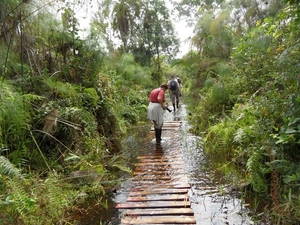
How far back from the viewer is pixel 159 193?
4.09 metres

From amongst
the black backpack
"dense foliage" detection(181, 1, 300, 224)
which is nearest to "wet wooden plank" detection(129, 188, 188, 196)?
"dense foliage" detection(181, 1, 300, 224)

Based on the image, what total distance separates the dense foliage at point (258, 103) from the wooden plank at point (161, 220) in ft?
3.08

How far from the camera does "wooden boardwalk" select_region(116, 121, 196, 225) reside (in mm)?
3418

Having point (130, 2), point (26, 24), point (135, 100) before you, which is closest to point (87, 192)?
point (26, 24)

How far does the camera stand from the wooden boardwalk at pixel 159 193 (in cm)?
342

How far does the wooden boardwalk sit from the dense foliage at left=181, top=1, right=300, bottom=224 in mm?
863

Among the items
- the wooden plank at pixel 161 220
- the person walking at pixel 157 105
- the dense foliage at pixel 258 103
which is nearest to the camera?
the wooden plank at pixel 161 220

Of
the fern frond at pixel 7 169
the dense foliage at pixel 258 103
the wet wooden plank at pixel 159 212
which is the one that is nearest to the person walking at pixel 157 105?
the dense foliage at pixel 258 103

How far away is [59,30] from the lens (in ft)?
20.8

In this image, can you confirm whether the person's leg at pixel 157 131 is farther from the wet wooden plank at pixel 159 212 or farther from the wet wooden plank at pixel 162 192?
the wet wooden plank at pixel 159 212

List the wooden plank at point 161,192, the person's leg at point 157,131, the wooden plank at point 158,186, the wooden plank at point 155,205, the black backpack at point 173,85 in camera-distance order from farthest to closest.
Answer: the black backpack at point 173,85 → the person's leg at point 157,131 → the wooden plank at point 158,186 → the wooden plank at point 161,192 → the wooden plank at point 155,205

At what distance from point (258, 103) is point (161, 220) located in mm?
2567

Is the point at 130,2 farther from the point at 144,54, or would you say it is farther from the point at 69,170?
the point at 69,170

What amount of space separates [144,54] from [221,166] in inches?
552
